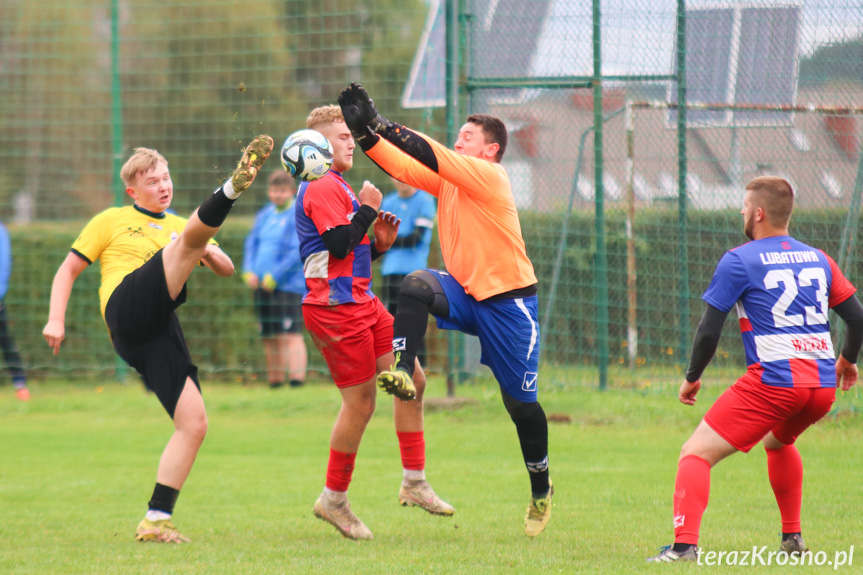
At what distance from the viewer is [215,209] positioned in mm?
4539

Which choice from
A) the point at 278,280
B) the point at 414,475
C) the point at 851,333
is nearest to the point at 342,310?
the point at 414,475

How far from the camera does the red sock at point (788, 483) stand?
4406mm

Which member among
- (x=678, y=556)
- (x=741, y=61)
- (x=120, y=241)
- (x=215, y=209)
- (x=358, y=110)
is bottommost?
(x=678, y=556)

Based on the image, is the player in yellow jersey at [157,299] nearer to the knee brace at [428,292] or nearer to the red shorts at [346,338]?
the red shorts at [346,338]

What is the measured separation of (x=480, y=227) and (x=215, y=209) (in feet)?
4.33

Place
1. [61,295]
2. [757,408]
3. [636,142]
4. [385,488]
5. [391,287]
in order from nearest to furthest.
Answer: [757,408], [61,295], [385,488], [636,142], [391,287]

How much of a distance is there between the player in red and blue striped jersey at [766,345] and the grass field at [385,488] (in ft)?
1.42

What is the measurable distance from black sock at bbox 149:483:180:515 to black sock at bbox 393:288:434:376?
1.41m

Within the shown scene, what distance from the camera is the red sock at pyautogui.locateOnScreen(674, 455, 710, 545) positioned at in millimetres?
4105

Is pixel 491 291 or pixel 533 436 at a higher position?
pixel 491 291

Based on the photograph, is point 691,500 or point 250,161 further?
point 250,161

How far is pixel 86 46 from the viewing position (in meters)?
17.2

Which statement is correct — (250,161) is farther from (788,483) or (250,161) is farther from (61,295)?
(788,483)

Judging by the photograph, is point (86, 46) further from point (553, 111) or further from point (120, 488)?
point (120, 488)
